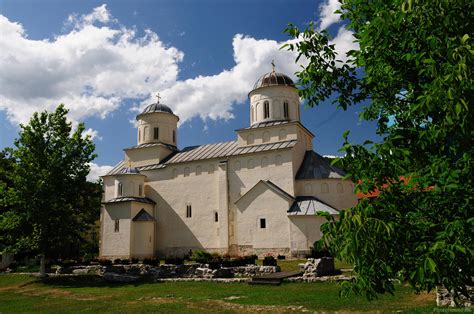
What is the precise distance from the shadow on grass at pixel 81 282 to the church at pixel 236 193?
9.69 metres

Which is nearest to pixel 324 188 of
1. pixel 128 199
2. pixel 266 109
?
pixel 266 109

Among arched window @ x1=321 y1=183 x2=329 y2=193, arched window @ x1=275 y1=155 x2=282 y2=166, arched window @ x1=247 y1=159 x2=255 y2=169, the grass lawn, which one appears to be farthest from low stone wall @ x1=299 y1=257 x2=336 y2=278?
arched window @ x1=247 y1=159 x2=255 y2=169

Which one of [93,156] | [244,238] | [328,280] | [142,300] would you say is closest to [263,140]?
[244,238]

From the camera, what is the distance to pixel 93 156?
2383 centimetres

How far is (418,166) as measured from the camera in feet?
13.5

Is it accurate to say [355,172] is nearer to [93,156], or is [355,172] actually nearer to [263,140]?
[93,156]

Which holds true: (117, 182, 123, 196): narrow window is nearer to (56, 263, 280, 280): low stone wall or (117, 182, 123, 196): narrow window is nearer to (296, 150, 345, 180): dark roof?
(56, 263, 280, 280): low stone wall

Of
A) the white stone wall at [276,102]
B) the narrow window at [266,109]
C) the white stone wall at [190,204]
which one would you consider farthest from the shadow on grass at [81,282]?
the white stone wall at [276,102]

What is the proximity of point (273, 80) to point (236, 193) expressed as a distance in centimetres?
1111

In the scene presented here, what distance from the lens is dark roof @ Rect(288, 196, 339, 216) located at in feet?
90.3

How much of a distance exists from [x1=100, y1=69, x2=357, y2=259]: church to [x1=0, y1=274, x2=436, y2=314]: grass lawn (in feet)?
38.7

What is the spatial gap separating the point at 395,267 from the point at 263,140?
95.0 feet

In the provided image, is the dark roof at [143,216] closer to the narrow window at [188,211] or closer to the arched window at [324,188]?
the narrow window at [188,211]

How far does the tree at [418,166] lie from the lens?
338 centimetres
